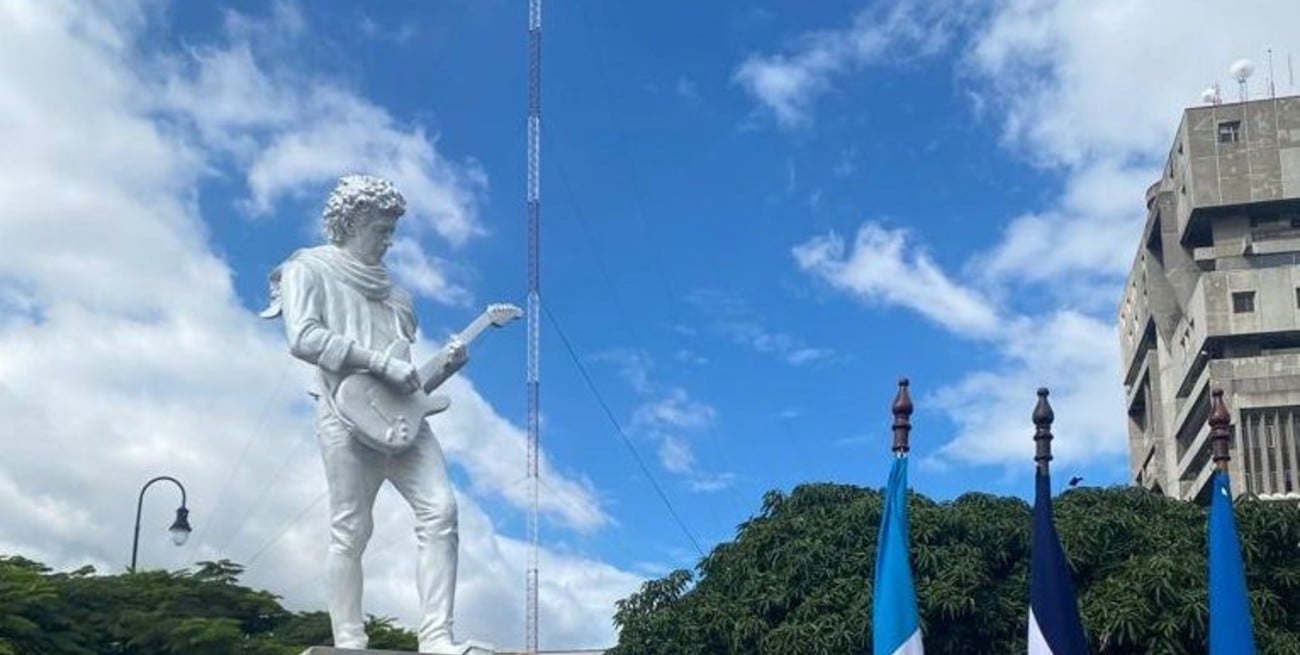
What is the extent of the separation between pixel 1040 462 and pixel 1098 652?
→ 7.29m

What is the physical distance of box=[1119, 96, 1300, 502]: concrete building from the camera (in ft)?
178

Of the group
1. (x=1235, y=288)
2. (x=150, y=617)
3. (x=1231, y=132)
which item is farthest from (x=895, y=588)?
(x=1231, y=132)

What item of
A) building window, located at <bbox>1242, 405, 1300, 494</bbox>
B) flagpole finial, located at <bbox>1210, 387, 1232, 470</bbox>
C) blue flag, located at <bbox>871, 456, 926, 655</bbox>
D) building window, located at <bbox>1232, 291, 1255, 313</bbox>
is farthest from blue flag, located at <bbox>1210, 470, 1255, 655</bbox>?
building window, located at <bbox>1232, 291, 1255, 313</bbox>

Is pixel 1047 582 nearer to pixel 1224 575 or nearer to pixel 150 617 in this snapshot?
pixel 1224 575

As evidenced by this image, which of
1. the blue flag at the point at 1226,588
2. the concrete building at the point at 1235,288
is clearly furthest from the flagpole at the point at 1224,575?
the concrete building at the point at 1235,288

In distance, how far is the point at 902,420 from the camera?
13.2 m

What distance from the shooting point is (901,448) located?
13.3 meters

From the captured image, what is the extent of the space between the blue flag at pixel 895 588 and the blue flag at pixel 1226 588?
2179mm

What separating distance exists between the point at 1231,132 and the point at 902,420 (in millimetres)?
48872

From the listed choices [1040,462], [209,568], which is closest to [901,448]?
[1040,462]

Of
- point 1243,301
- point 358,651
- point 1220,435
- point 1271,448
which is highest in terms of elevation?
point 1243,301

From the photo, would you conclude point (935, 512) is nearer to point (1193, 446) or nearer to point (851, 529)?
point (851, 529)

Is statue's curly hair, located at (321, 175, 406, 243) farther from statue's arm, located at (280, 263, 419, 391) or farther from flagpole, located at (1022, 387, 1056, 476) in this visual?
flagpole, located at (1022, 387, 1056, 476)

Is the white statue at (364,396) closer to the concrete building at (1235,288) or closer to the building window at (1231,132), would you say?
the concrete building at (1235,288)
